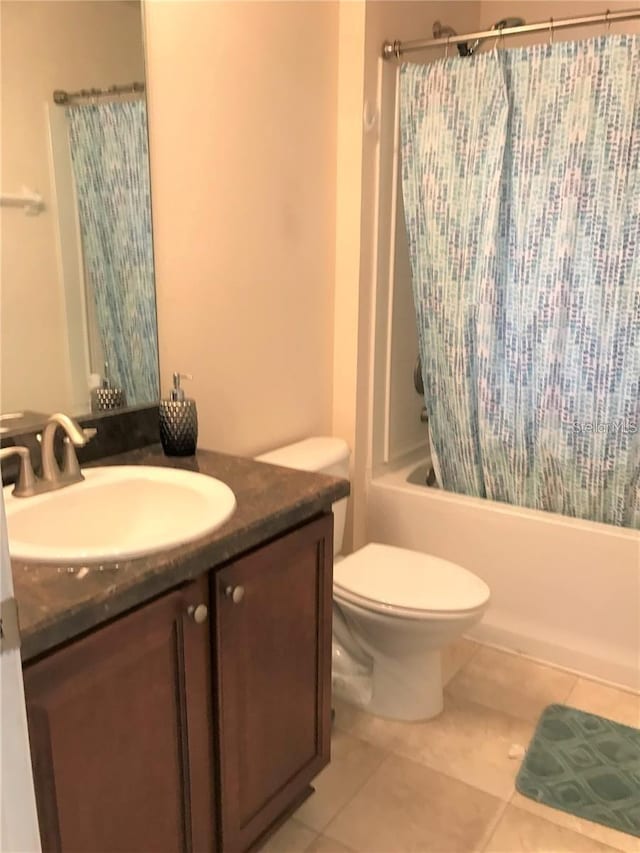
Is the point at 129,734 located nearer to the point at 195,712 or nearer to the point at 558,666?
the point at 195,712

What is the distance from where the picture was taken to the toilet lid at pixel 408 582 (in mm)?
1953

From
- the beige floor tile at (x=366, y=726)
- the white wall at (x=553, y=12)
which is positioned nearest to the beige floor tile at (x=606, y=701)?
the beige floor tile at (x=366, y=726)

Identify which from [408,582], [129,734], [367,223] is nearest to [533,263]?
[367,223]

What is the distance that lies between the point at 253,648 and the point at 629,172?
1.69 meters

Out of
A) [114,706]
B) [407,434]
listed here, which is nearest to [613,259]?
[407,434]

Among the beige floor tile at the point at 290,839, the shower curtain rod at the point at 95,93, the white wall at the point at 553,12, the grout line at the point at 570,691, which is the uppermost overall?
the white wall at the point at 553,12

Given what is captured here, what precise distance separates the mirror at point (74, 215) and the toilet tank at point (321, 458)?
0.49 metres

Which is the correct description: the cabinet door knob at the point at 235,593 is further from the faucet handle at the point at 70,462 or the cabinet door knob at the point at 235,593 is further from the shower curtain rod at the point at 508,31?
the shower curtain rod at the point at 508,31

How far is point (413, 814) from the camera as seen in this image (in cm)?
179

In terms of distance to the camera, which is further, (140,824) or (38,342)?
(38,342)

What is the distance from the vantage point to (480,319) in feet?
7.88

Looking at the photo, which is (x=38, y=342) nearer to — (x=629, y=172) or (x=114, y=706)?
(x=114, y=706)

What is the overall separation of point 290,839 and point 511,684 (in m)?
0.91

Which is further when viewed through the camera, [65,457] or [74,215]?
[74,215]
